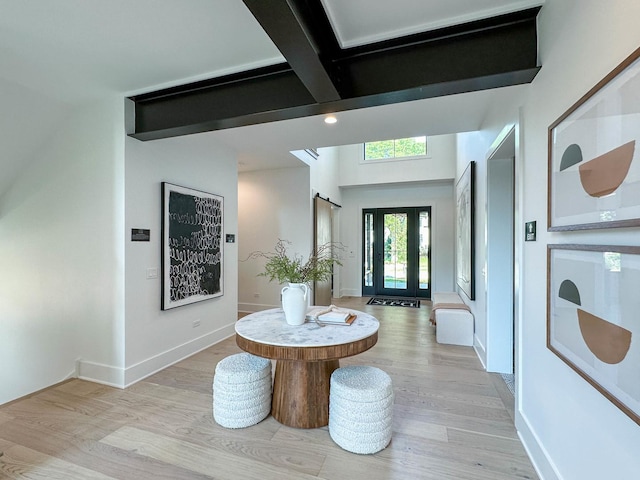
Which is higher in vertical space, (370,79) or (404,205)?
(370,79)

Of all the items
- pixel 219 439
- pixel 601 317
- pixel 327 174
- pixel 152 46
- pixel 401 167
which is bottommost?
pixel 219 439

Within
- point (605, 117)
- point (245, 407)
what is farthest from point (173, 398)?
point (605, 117)

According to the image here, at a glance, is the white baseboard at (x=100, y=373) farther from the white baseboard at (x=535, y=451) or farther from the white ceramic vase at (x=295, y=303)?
the white baseboard at (x=535, y=451)

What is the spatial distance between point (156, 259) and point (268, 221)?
104 inches

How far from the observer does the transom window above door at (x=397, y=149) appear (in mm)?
6617

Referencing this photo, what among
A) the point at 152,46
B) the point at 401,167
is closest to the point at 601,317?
the point at 152,46

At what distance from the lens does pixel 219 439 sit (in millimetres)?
1974

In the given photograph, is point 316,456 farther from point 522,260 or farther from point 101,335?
point 101,335

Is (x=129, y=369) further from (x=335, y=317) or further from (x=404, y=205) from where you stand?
(x=404, y=205)

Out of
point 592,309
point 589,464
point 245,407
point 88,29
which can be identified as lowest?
point 245,407

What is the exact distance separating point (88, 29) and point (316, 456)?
298cm

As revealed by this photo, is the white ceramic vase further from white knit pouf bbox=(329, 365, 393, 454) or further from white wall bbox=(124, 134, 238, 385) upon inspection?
white wall bbox=(124, 134, 238, 385)

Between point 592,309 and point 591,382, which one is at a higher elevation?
point 592,309

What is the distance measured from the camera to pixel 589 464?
1227mm
